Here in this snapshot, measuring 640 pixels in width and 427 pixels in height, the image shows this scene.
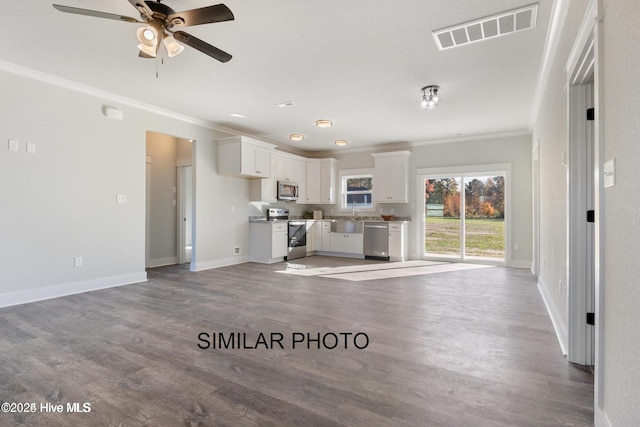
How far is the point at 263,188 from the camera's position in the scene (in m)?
6.82

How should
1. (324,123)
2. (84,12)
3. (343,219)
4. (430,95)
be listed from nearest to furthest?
1. (84,12)
2. (430,95)
3. (324,123)
4. (343,219)

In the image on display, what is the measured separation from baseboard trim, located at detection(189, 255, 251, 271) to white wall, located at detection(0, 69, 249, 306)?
3.16ft

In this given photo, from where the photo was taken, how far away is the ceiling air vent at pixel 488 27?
2576 mm

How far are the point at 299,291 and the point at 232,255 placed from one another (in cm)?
265

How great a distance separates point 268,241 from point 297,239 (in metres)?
0.87

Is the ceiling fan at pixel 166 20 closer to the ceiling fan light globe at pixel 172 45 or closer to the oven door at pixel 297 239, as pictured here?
the ceiling fan light globe at pixel 172 45

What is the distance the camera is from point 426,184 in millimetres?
7164

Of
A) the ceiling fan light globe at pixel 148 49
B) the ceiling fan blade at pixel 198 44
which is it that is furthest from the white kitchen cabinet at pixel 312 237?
the ceiling fan light globe at pixel 148 49

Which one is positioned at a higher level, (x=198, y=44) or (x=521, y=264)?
(x=198, y=44)

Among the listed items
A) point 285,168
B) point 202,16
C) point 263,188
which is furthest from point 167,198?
point 202,16

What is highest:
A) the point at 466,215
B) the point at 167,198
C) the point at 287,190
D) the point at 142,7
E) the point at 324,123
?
the point at 324,123

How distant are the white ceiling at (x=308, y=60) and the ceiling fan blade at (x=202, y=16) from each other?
0.29 m

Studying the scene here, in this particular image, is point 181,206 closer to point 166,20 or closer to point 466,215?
point 166,20

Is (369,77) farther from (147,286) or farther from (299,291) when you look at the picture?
(147,286)
